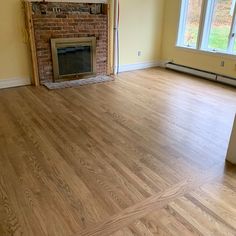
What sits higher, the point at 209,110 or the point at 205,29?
the point at 205,29

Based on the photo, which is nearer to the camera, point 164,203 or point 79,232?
point 79,232

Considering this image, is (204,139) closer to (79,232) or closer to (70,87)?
(79,232)

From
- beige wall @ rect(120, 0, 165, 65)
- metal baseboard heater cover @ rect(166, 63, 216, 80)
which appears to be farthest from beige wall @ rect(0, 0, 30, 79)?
metal baseboard heater cover @ rect(166, 63, 216, 80)

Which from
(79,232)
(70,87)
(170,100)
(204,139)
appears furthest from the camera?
(70,87)

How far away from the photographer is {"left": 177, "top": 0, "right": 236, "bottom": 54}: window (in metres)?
4.55

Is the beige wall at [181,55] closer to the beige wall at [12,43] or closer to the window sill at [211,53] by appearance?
the window sill at [211,53]

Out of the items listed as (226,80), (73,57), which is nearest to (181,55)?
(226,80)

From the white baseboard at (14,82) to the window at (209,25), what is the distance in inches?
131

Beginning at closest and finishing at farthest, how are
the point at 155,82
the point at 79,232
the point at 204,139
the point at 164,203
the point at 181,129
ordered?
the point at 79,232 → the point at 164,203 → the point at 204,139 → the point at 181,129 → the point at 155,82

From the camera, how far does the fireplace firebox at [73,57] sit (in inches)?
173

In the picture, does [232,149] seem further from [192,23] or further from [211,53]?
[192,23]

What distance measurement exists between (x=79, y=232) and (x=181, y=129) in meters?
1.82

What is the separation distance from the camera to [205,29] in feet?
16.1

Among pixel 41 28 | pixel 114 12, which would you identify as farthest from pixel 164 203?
pixel 114 12
